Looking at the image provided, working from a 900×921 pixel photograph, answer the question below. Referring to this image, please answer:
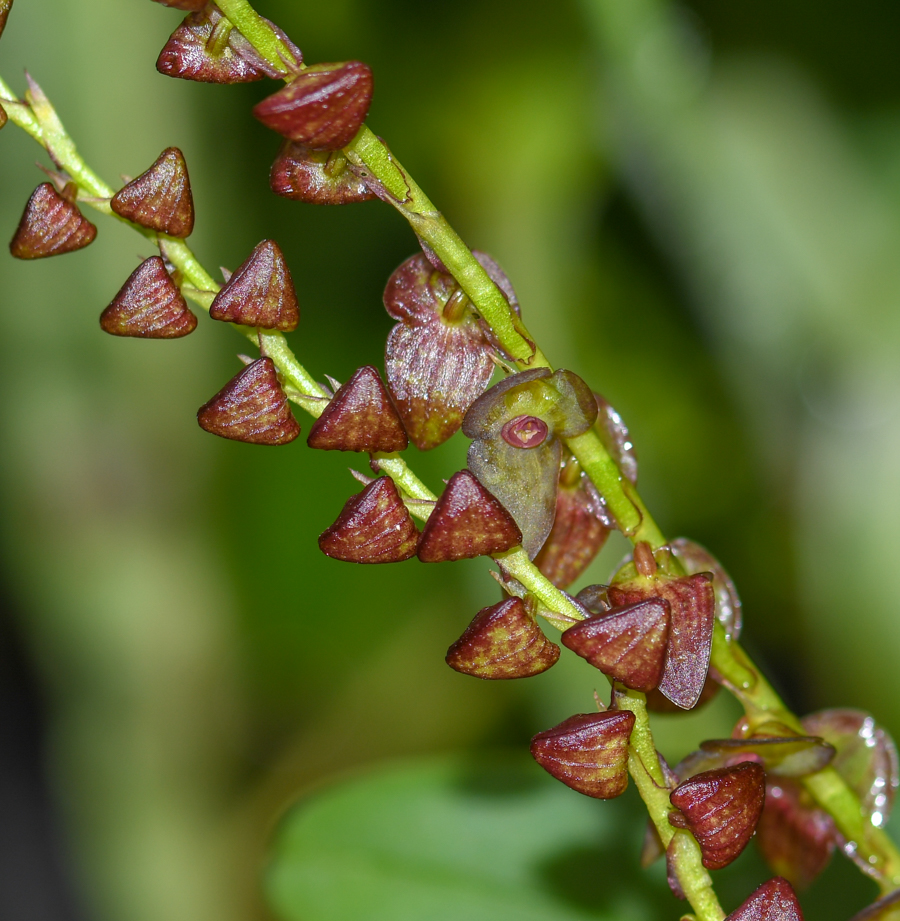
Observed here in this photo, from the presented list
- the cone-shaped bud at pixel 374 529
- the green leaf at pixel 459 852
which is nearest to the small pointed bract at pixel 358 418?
the cone-shaped bud at pixel 374 529

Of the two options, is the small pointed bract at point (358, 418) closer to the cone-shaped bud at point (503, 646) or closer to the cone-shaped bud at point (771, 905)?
the cone-shaped bud at point (503, 646)

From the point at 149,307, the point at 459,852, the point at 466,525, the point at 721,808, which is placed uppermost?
the point at 149,307

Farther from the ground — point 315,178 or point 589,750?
point 315,178

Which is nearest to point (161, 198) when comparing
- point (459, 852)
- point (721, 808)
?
point (721, 808)

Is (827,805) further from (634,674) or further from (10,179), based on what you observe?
(10,179)

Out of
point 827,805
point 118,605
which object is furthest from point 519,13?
point 827,805

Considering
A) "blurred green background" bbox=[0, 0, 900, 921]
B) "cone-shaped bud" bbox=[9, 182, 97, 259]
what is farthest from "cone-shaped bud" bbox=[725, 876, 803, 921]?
"blurred green background" bbox=[0, 0, 900, 921]

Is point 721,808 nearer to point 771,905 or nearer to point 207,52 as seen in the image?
point 771,905
